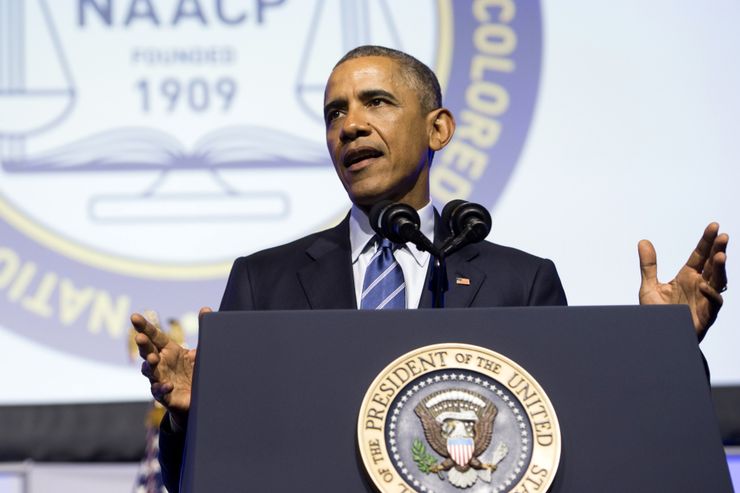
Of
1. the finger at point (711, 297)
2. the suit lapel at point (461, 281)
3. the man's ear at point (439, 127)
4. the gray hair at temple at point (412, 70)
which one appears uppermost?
the gray hair at temple at point (412, 70)

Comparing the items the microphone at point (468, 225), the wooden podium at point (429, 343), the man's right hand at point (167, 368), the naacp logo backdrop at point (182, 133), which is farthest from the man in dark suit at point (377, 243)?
the naacp logo backdrop at point (182, 133)

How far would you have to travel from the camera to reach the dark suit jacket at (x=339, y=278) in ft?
6.26

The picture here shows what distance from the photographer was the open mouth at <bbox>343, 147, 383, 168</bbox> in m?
2.02

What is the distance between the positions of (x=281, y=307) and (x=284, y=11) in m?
2.19

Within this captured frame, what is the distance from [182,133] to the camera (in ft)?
12.6

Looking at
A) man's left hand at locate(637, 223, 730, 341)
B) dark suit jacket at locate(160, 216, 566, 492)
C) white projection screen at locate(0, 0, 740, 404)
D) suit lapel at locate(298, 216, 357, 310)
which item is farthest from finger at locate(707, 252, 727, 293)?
white projection screen at locate(0, 0, 740, 404)

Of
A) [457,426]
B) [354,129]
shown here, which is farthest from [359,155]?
[457,426]

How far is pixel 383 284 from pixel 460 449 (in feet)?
2.11

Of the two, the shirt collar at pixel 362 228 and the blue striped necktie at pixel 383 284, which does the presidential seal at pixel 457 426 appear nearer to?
the blue striped necktie at pixel 383 284

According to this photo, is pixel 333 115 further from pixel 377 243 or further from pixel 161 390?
pixel 161 390

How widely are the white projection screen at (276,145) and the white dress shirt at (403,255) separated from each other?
1.62m

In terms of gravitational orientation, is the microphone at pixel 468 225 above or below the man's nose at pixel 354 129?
below

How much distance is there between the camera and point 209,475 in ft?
4.18

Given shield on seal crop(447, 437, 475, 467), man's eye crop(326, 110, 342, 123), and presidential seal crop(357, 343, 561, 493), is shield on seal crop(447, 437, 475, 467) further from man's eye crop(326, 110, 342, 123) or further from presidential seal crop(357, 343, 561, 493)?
man's eye crop(326, 110, 342, 123)
